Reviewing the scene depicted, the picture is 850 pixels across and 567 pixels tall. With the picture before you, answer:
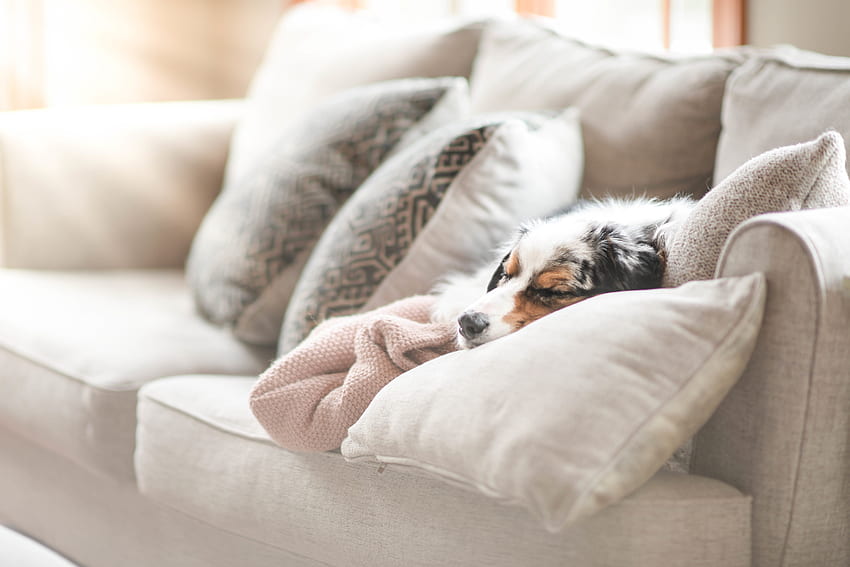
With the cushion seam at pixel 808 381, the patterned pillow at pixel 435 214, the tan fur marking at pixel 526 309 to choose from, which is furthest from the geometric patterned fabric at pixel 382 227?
the cushion seam at pixel 808 381

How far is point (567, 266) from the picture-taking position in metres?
1.21

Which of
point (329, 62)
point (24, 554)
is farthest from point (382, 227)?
point (329, 62)

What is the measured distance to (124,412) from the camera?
1.58m

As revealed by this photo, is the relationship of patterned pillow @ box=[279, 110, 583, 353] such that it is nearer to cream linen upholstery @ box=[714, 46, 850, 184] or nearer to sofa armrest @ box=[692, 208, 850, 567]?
cream linen upholstery @ box=[714, 46, 850, 184]

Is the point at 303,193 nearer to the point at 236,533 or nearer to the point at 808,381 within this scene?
the point at 236,533

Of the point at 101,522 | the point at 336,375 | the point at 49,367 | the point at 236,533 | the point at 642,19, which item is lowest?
the point at 101,522

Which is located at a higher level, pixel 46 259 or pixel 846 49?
pixel 846 49

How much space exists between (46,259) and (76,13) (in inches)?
74.1

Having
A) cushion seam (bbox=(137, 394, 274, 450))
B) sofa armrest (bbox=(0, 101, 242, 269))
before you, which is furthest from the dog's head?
sofa armrest (bbox=(0, 101, 242, 269))

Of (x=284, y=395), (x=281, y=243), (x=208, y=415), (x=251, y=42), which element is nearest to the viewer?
(x=284, y=395)

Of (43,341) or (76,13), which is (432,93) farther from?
(76,13)

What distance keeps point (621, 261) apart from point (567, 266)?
0.28 ft

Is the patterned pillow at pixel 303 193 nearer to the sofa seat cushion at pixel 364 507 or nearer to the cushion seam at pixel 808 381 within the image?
the sofa seat cushion at pixel 364 507

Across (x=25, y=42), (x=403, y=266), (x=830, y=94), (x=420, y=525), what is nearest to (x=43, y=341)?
(x=403, y=266)
